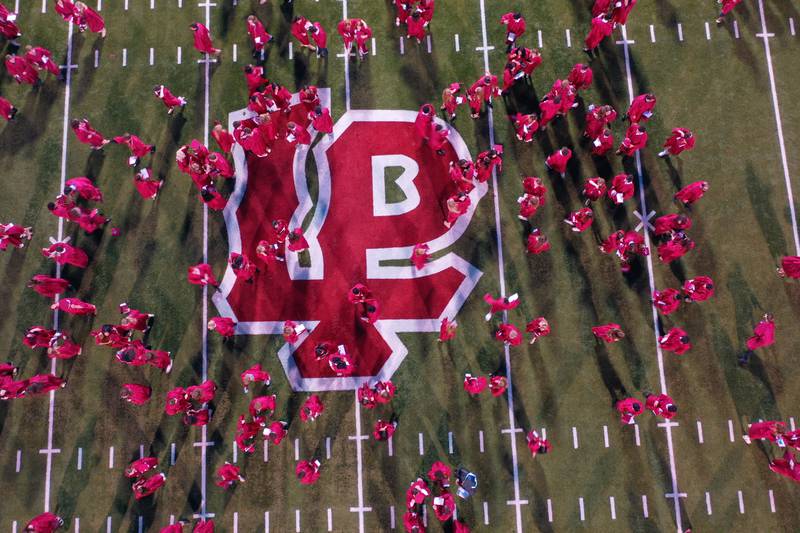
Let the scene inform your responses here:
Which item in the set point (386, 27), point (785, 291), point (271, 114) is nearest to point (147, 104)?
point (271, 114)

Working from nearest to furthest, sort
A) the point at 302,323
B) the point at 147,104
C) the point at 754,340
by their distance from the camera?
the point at 754,340 → the point at 302,323 → the point at 147,104

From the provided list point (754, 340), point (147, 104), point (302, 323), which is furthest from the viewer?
point (147, 104)

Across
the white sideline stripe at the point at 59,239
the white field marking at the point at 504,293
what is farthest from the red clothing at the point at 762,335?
the white sideline stripe at the point at 59,239

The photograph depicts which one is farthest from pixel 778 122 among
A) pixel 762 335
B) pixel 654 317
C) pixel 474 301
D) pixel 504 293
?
pixel 474 301

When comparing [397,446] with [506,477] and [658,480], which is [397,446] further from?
[658,480]

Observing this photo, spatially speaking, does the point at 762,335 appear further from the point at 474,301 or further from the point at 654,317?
the point at 474,301

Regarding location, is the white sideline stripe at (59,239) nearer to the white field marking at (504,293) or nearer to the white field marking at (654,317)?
the white field marking at (504,293)
